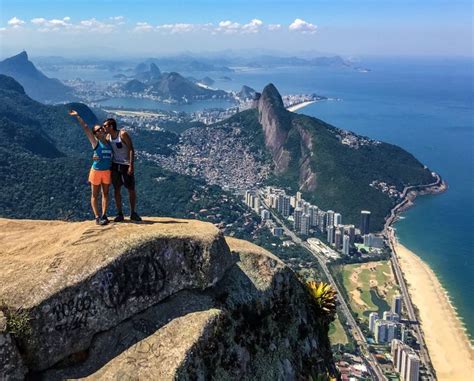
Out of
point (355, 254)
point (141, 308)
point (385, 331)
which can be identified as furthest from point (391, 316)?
point (141, 308)

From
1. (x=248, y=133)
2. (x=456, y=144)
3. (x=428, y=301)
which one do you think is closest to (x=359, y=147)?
(x=248, y=133)

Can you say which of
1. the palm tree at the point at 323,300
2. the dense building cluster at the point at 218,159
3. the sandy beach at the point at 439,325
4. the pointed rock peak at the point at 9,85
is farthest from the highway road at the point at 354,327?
the pointed rock peak at the point at 9,85

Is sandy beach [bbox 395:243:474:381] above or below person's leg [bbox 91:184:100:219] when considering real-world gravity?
below

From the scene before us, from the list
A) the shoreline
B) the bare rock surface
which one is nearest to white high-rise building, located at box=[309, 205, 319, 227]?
the shoreline

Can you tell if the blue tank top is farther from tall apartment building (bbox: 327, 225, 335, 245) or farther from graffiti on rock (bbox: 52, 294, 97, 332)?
tall apartment building (bbox: 327, 225, 335, 245)

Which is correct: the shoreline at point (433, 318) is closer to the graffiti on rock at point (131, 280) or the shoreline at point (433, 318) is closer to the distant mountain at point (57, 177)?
the distant mountain at point (57, 177)

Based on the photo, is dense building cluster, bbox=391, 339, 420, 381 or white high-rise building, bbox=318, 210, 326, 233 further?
white high-rise building, bbox=318, 210, 326, 233
